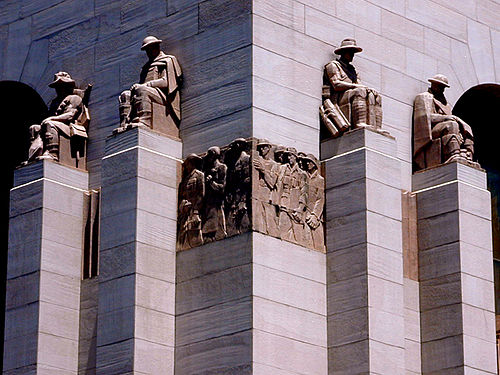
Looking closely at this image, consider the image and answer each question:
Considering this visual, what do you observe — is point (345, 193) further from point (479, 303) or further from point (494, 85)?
point (494, 85)

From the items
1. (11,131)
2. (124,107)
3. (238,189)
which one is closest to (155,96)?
(124,107)

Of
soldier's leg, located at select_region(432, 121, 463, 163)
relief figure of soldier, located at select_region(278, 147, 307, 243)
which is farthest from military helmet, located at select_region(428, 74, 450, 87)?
relief figure of soldier, located at select_region(278, 147, 307, 243)

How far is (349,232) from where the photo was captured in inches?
1291

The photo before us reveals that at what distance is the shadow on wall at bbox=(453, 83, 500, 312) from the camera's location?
38562 millimetres

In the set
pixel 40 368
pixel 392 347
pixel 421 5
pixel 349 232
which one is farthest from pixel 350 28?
pixel 40 368

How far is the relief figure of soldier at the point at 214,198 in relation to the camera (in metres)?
32.5

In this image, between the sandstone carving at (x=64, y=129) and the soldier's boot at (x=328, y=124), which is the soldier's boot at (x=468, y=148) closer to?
the soldier's boot at (x=328, y=124)

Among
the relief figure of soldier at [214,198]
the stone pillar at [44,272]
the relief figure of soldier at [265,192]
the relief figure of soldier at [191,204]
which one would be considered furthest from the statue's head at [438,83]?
the stone pillar at [44,272]

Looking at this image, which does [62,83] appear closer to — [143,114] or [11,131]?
[143,114]

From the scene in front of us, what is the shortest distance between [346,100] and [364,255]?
335 centimetres

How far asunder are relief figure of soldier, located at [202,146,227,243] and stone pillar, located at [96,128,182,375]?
0.75 metres

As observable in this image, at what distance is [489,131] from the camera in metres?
40.0

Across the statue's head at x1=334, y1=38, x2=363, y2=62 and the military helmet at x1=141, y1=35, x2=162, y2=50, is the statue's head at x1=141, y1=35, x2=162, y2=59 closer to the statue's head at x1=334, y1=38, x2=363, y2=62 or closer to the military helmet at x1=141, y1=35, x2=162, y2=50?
the military helmet at x1=141, y1=35, x2=162, y2=50

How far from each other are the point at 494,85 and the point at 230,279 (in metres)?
9.24
